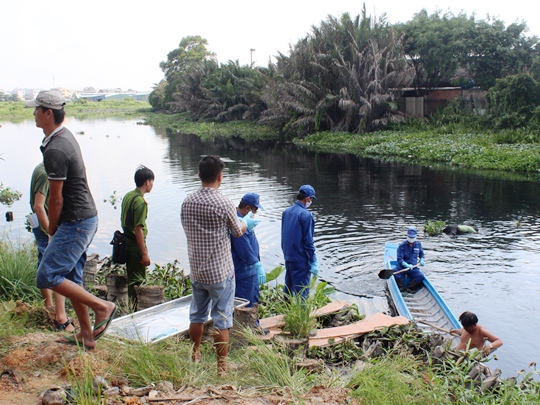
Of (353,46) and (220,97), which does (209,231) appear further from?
(220,97)

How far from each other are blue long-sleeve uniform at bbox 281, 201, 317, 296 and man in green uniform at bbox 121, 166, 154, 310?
1976mm

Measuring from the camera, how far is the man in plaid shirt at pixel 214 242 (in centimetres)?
479

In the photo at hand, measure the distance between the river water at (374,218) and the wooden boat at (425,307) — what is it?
1.62 ft

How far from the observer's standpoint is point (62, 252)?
15.4 feet

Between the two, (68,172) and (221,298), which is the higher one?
(68,172)

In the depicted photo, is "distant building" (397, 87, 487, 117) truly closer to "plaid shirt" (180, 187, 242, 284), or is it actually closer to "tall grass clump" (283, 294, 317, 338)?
"tall grass clump" (283, 294, 317, 338)

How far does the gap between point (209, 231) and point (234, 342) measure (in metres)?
1.55

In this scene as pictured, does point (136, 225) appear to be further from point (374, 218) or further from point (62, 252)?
point (374, 218)

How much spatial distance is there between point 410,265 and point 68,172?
747 centimetres

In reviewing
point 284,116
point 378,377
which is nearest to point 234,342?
point 378,377

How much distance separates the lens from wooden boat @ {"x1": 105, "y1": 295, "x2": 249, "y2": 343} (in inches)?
217

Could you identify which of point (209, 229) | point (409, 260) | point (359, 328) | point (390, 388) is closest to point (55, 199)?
point (209, 229)

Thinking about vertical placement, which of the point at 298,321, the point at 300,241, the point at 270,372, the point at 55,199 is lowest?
the point at 298,321

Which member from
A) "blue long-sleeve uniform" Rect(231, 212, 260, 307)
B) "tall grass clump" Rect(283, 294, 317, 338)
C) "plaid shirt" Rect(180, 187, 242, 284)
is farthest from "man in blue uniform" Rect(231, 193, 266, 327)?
"plaid shirt" Rect(180, 187, 242, 284)
